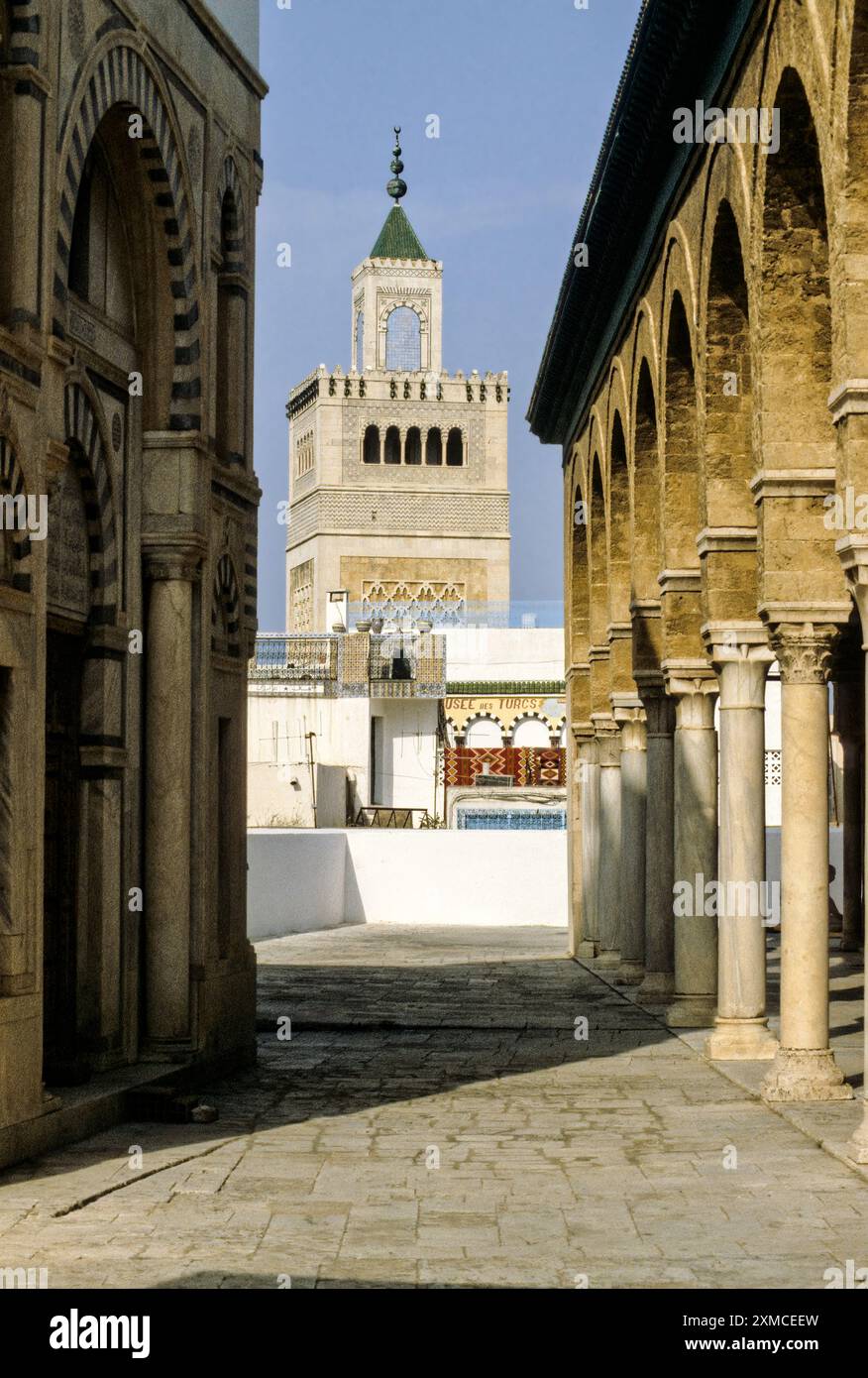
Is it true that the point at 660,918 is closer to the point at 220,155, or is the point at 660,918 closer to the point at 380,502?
the point at 220,155

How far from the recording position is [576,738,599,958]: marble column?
24.6 metres

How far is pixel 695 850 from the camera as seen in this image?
15.8 m

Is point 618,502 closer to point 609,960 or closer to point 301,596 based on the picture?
point 609,960

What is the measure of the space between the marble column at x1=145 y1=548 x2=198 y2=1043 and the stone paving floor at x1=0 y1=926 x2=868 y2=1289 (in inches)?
25.2

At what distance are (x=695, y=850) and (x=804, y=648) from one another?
14.1 feet

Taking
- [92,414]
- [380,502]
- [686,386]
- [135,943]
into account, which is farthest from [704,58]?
[380,502]

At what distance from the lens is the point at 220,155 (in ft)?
46.6

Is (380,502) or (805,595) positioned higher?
(380,502)

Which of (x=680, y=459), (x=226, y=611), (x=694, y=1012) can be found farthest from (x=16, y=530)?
(x=694, y=1012)

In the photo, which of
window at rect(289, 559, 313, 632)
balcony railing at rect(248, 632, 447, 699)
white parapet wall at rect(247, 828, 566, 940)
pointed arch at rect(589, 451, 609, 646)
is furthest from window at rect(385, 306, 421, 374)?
pointed arch at rect(589, 451, 609, 646)

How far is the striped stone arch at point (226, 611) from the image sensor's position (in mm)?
13953
